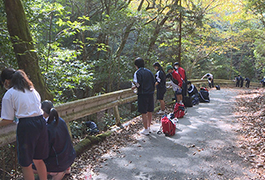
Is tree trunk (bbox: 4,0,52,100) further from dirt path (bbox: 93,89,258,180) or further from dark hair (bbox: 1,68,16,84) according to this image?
dirt path (bbox: 93,89,258,180)

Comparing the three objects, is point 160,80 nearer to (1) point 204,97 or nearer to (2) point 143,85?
(2) point 143,85

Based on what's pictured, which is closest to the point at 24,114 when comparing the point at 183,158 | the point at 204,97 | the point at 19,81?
the point at 19,81

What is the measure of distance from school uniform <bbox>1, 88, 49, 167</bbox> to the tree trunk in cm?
272

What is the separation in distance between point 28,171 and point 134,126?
4.88 m

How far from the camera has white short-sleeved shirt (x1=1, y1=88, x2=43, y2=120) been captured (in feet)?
10.3

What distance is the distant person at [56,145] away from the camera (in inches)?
150

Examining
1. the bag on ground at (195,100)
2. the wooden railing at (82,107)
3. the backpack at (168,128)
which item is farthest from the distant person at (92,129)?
Answer: the bag on ground at (195,100)

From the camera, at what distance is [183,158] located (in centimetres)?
498

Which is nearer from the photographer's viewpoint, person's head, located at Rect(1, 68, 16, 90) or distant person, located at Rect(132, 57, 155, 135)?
person's head, located at Rect(1, 68, 16, 90)

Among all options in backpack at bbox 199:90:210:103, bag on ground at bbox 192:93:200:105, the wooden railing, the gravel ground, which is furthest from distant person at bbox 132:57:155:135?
backpack at bbox 199:90:210:103

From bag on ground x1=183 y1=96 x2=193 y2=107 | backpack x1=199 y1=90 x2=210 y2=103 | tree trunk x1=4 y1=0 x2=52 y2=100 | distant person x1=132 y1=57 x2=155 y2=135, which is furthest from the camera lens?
backpack x1=199 y1=90 x2=210 y2=103

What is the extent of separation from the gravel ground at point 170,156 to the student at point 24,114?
125 cm

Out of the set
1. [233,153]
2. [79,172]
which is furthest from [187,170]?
[79,172]

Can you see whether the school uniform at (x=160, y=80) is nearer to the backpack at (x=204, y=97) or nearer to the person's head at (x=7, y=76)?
the backpack at (x=204, y=97)
